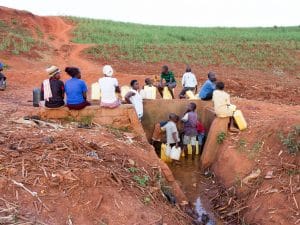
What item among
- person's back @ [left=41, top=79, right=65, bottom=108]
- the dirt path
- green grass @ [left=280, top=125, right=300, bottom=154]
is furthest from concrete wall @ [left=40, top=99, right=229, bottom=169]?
the dirt path

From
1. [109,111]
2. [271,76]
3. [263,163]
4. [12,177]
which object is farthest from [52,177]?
[271,76]

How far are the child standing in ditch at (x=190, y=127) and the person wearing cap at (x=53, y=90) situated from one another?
8.59 ft

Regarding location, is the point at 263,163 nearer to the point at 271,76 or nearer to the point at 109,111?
the point at 109,111

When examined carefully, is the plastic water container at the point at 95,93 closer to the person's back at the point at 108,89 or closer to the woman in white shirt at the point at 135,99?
the woman in white shirt at the point at 135,99

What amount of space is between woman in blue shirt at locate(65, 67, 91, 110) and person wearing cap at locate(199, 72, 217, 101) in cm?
316

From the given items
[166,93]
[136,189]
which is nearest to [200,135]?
[166,93]

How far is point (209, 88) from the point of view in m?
10.1

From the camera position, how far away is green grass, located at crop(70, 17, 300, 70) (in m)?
25.7

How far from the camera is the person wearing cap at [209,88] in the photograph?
32.9ft

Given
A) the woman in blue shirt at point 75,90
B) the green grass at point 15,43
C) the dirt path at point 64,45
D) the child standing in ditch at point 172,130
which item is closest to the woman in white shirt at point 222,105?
the child standing in ditch at point 172,130

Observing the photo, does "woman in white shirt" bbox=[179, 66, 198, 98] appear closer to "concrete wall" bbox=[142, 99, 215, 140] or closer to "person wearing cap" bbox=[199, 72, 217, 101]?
"person wearing cap" bbox=[199, 72, 217, 101]

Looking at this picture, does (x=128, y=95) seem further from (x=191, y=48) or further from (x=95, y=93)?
(x=191, y=48)

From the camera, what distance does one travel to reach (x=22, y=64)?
20359 mm

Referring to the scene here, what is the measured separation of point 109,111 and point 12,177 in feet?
10.8
